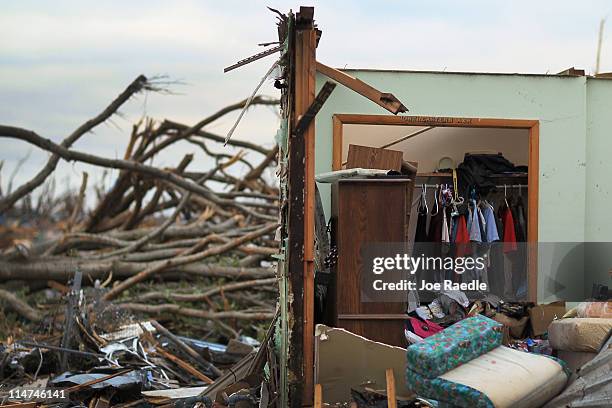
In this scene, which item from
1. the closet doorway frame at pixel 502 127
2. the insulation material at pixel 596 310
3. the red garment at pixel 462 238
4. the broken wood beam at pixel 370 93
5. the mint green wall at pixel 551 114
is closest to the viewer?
the broken wood beam at pixel 370 93

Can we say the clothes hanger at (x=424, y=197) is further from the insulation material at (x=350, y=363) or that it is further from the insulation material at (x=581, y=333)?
the insulation material at (x=350, y=363)

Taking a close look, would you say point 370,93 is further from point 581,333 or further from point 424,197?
point 424,197

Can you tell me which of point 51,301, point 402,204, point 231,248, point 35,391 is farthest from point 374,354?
point 51,301

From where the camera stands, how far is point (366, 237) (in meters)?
6.46

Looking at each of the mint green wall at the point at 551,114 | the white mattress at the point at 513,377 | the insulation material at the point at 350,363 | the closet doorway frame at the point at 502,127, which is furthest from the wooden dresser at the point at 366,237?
the mint green wall at the point at 551,114

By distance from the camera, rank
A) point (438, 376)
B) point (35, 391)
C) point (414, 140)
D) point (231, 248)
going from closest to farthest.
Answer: point (438, 376) < point (35, 391) < point (414, 140) < point (231, 248)

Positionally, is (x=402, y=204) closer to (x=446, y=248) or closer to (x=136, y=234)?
(x=446, y=248)

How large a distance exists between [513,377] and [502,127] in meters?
3.43

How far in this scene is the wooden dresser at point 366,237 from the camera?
6426mm

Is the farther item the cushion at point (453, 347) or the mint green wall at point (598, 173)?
the mint green wall at point (598, 173)

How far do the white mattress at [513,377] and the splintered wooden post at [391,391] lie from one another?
0.48 m

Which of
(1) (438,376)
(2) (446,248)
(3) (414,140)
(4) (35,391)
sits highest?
(3) (414,140)

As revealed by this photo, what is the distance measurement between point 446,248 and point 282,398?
3376 millimetres

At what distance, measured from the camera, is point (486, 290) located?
30.1ft
